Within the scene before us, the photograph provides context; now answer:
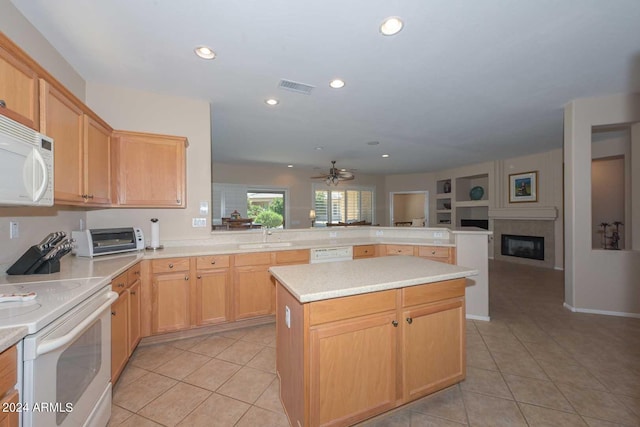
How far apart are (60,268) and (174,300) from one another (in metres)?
0.97

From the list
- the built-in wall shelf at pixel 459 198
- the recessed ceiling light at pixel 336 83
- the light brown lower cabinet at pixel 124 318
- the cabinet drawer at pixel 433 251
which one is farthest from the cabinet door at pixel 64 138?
the built-in wall shelf at pixel 459 198

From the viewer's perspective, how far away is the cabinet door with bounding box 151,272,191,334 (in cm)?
255

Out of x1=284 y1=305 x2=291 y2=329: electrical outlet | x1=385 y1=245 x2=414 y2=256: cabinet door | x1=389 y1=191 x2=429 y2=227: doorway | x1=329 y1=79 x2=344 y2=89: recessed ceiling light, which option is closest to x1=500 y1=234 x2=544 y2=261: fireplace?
x1=389 y1=191 x2=429 y2=227: doorway

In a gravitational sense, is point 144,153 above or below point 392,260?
above

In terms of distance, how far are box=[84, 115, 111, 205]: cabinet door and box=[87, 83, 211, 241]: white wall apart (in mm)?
424

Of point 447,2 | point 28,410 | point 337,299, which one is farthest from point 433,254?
point 28,410

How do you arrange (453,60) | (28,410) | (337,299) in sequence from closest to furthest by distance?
(28,410)
(337,299)
(453,60)

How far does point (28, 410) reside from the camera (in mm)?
962

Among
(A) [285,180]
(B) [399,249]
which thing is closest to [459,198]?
(A) [285,180]

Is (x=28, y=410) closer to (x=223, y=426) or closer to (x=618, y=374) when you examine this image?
(x=223, y=426)

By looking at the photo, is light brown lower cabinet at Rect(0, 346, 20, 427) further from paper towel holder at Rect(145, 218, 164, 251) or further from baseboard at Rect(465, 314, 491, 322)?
baseboard at Rect(465, 314, 491, 322)

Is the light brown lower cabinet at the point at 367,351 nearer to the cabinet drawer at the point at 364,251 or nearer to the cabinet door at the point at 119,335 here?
the cabinet door at the point at 119,335

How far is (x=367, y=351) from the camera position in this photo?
58.7 inches

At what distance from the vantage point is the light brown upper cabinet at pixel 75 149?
5.50 feet
